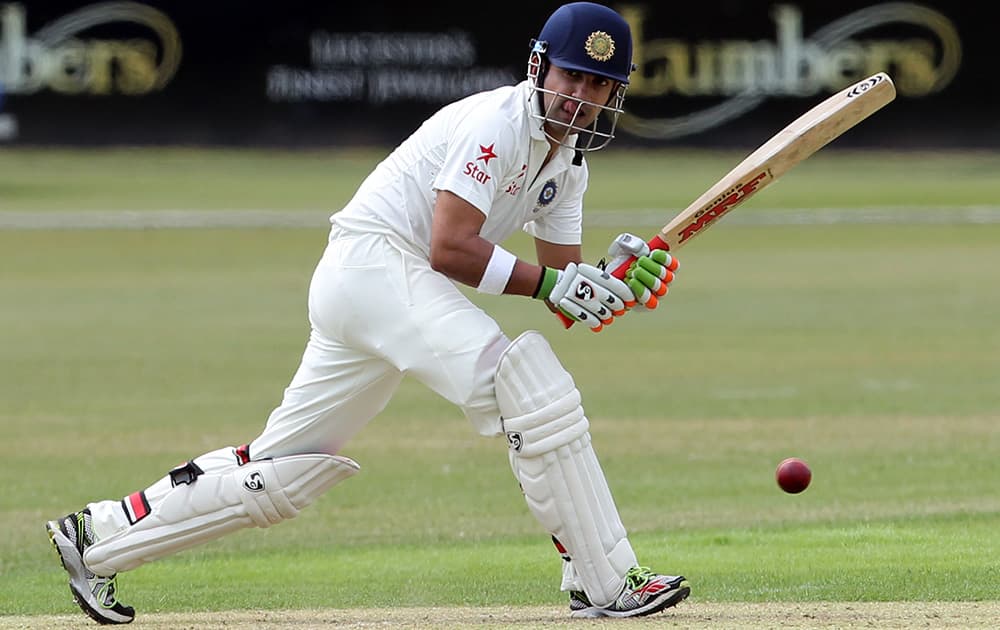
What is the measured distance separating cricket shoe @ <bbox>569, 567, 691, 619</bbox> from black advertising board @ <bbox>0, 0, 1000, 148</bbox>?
22490mm

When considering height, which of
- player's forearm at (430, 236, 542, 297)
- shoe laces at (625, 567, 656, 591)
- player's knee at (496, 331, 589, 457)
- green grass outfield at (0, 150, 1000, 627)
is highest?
player's forearm at (430, 236, 542, 297)

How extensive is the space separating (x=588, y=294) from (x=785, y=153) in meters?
0.83

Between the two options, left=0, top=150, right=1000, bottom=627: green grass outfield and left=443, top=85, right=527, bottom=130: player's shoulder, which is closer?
left=443, top=85, right=527, bottom=130: player's shoulder

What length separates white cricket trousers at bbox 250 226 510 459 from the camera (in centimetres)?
458

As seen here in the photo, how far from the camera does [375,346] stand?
15.3 ft

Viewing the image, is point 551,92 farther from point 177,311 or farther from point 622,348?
point 177,311

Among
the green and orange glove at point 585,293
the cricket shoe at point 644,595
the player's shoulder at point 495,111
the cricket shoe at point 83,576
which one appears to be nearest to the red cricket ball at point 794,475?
the cricket shoe at point 644,595

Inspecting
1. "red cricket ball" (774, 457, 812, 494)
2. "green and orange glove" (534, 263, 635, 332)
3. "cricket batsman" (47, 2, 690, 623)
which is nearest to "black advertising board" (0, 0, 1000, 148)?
"red cricket ball" (774, 457, 812, 494)

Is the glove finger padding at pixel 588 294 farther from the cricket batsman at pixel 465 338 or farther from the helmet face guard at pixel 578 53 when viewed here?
the helmet face guard at pixel 578 53

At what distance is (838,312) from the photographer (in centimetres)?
1405

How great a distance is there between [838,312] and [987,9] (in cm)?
1547

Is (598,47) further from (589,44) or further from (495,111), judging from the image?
(495,111)

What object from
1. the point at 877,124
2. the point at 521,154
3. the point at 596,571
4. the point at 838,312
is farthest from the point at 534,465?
the point at 877,124

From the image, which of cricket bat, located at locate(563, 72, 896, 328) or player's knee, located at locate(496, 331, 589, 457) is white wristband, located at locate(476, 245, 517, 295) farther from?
cricket bat, located at locate(563, 72, 896, 328)
